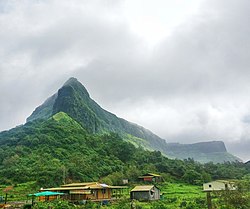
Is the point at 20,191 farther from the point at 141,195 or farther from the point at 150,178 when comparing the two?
the point at 150,178

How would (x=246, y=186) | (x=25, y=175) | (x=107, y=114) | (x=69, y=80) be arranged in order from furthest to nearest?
(x=107, y=114)
(x=69, y=80)
(x=25, y=175)
(x=246, y=186)

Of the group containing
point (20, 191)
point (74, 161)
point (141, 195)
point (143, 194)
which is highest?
point (74, 161)

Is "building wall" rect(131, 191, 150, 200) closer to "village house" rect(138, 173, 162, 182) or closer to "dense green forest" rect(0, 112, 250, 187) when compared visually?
"dense green forest" rect(0, 112, 250, 187)

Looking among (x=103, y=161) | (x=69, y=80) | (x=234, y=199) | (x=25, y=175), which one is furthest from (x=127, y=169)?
(x=69, y=80)

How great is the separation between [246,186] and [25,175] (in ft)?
113

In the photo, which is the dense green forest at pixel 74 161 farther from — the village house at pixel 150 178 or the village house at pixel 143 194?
the village house at pixel 143 194

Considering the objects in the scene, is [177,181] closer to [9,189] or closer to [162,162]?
[162,162]

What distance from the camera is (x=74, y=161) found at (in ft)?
218

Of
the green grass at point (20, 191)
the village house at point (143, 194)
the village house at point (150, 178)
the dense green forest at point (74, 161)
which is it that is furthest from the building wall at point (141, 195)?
the village house at point (150, 178)

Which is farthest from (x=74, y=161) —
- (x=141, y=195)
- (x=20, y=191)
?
(x=141, y=195)

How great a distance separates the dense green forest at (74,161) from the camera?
56.7m

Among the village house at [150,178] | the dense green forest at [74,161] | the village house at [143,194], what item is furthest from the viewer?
the village house at [150,178]

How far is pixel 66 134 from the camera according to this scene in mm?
87062

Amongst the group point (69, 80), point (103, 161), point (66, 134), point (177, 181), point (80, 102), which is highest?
point (69, 80)
